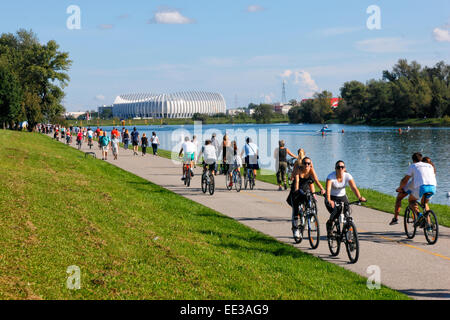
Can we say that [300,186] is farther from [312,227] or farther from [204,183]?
[204,183]

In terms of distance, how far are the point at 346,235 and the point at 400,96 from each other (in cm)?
11999

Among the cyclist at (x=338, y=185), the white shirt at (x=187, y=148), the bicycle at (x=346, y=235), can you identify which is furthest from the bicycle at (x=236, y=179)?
A: the cyclist at (x=338, y=185)

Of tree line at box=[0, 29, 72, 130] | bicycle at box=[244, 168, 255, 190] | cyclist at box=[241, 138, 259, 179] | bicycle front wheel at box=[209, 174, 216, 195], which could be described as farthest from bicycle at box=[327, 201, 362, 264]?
tree line at box=[0, 29, 72, 130]

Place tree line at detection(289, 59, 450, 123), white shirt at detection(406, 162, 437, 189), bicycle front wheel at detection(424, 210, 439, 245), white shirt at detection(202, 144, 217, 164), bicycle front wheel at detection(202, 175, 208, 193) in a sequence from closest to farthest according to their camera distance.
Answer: bicycle front wheel at detection(424, 210, 439, 245)
white shirt at detection(406, 162, 437, 189)
white shirt at detection(202, 144, 217, 164)
bicycle front wheel at detection(202, 175, 208, 193)
tree line at detection(289, 59, 450, 123)

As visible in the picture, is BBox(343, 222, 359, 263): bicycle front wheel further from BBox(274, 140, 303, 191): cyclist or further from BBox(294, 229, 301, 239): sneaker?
BBox(274, 140, 303, 191): cyclist

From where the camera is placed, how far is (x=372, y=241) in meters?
10.7

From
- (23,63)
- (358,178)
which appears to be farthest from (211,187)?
(23,63)

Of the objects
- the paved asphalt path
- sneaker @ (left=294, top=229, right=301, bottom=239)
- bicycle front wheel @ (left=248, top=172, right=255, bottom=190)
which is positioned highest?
bicycle front wheel @ (left=248, top=172, right=255, bottom=190)

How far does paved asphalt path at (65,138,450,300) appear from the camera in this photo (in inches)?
313

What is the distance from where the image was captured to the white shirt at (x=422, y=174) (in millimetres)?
10516

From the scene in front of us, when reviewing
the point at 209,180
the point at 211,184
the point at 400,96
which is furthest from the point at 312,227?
the point at 400,96

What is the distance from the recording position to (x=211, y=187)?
1759cm

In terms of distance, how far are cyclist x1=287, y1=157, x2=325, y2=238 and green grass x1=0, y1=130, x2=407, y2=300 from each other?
2.38 feet

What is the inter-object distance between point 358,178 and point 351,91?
117 m
